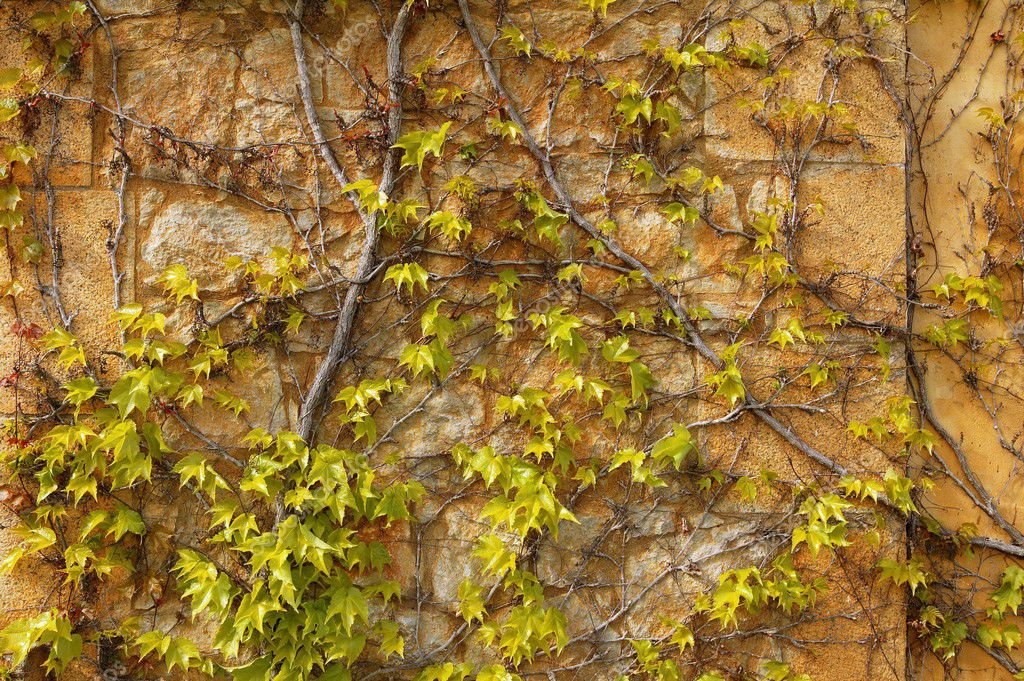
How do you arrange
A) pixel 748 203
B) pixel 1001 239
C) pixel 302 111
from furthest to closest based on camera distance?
pixel 1001 239 < pixel 748 203 < pixel 302 111

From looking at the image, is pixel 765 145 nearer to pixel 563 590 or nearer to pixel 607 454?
pixel 607 454

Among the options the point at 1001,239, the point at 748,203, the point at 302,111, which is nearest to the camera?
the point at 302,111

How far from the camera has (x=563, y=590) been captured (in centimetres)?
236

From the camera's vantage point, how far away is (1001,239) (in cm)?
272

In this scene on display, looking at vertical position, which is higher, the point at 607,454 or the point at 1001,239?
the point at 1001,239

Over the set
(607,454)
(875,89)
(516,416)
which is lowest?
(607,454)

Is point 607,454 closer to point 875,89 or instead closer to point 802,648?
point 802,648

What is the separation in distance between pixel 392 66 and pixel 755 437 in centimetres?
178

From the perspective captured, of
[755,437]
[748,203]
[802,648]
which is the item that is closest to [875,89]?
[748,203]

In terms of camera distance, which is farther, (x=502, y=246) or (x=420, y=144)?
(x=502, y=246)

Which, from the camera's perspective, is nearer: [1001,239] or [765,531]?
[765,531]

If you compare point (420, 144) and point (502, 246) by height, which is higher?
point (420, 144)

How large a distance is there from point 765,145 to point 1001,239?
3.39 ft

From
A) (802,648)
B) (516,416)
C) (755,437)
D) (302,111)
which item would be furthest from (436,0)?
(802,648)
